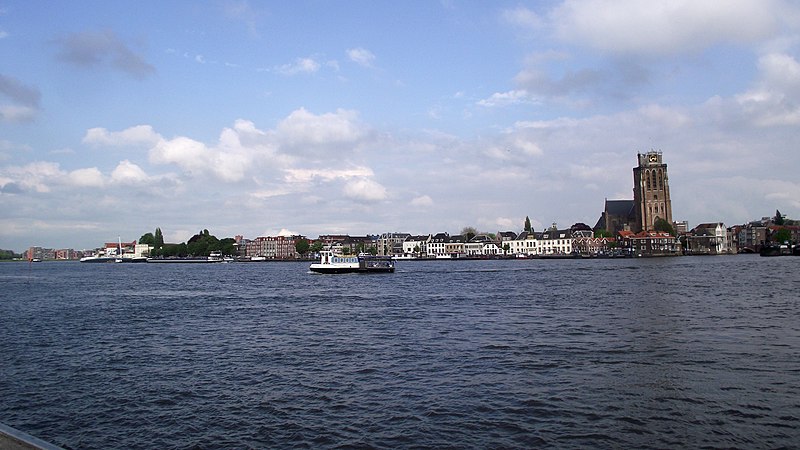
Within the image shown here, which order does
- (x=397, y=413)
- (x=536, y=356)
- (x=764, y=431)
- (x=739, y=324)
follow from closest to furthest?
(x=764, y=431), (x=397, y=413), (x=536, y=356), (x=739, y=324)

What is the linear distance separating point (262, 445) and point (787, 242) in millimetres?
211161

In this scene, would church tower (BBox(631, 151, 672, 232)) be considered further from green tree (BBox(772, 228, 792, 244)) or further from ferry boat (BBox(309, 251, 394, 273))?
ferry boat (BBox(309, 251, 394, 273))

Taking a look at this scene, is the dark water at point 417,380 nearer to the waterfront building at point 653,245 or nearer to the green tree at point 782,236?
the waterfront building at point 653,245

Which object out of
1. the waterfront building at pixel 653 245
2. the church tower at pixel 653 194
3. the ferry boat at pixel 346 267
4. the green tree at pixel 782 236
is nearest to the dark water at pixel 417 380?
the ferry boat at pixel 346 267

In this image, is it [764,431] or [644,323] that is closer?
Answer: [764,431]

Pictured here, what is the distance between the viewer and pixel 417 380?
56.1ft

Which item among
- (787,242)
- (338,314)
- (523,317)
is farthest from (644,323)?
(787,242)

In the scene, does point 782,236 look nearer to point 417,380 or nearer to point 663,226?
point 663,226

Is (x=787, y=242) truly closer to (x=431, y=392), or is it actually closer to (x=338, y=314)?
(x=338, y=314)

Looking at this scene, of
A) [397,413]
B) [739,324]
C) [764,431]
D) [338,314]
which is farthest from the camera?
[338,314]

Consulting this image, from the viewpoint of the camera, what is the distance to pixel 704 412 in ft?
43.8

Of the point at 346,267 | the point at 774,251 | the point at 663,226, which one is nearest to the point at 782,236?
the point at 774,251

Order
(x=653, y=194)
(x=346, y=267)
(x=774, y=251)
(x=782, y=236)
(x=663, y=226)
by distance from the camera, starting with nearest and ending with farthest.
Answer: (x=346, y=267) < (x=774, y=251) < (x=782, y=236) < (x=663, y=226) < (x=653, y=194)

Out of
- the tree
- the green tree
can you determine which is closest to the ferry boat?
the tree
